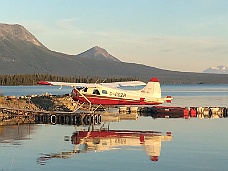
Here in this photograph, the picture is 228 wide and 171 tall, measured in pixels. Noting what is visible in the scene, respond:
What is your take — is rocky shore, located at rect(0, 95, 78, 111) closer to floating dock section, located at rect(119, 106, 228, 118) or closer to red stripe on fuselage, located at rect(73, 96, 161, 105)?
floating dock section, located at rect(119, 106, 228, 118)

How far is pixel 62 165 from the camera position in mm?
19656

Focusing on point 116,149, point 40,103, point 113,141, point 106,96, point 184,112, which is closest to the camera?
point 116,149

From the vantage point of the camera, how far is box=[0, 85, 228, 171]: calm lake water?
19.8 meters

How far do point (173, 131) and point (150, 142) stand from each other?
6039mm

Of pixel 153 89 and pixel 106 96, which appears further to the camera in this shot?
pixel 153 89

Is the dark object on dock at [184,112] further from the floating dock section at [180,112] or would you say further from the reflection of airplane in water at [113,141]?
the reflection of airplane in water at [113,141]

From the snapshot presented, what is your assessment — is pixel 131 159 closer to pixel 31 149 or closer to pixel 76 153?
pixel 76 153

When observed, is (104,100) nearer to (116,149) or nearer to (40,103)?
(40,103)

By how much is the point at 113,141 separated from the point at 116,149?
9.44ft

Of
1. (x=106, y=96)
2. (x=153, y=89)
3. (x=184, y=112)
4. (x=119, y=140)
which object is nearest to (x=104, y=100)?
(x=106, y=96)

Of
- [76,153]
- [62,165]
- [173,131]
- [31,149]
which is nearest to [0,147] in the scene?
[31,149]

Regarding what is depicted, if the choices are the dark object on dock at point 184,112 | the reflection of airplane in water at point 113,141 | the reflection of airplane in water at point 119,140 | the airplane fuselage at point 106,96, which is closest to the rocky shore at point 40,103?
the airplane fuselage at point 106,96

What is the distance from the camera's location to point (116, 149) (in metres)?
23.7

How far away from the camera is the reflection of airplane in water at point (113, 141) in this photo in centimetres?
2266
